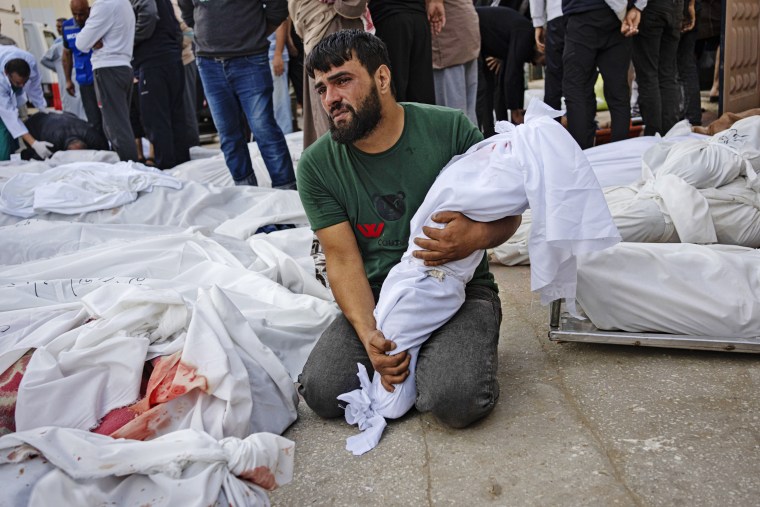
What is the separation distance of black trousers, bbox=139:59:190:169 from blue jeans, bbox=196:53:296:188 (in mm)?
1433

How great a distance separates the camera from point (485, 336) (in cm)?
226

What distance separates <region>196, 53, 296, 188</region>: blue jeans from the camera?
4.81m

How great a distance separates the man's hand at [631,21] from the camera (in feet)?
14.2

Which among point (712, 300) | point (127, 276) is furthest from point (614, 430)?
point (127, 276)

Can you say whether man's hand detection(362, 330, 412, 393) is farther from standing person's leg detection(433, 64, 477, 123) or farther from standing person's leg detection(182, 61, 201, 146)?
standing person's leg detection(182, 61, 201, 146)

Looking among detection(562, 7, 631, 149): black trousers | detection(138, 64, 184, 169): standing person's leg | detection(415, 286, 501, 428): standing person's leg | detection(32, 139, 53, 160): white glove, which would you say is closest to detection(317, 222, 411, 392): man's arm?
detection(415, 286, 501, 428): standing person's leg

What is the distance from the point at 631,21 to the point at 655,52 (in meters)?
0.91

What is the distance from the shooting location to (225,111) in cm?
500

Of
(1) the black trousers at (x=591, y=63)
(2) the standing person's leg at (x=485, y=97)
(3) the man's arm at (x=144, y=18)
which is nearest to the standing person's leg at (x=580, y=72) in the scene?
(1) the black trousers at (x=591, y=63)

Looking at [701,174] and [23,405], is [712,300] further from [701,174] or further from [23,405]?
[23,405]

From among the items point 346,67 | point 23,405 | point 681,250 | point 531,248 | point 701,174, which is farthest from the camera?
point 701,174

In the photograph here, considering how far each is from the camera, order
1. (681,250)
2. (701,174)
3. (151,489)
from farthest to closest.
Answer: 1. (701,174)
2. (681,250)
3. (151,489)

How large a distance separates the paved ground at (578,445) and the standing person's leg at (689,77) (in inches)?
180

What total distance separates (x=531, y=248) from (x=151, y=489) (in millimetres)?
1244
